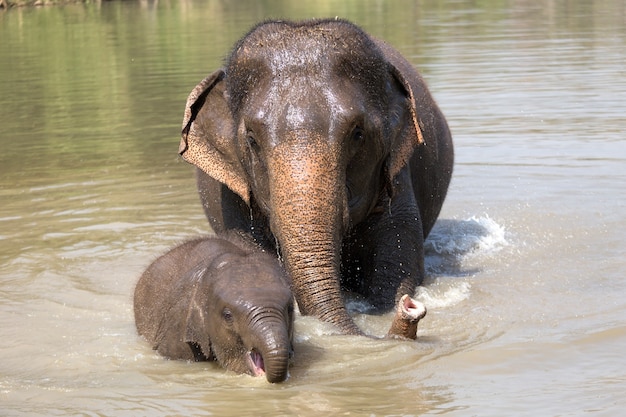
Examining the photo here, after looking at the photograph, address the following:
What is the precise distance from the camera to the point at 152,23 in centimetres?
3753

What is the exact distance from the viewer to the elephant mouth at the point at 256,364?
6.12 m

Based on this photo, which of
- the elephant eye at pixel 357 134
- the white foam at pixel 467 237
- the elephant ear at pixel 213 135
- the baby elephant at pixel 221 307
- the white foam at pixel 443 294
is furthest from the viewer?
the white foam at pixel 467 237

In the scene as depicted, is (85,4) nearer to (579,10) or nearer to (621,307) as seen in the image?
(579,10)

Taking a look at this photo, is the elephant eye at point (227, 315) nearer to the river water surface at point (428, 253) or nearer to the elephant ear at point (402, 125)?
the river water surface at point (428, 253)

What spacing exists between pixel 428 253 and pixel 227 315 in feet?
13.1

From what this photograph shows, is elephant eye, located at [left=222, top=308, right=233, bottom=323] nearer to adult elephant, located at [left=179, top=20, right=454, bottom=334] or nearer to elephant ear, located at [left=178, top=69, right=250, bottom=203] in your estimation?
adult elephant, located at [left=179, top=20, right=454, bottom=334]

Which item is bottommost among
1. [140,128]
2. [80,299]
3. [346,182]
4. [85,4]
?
[85,4]

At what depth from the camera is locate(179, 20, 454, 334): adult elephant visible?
6844 millimetres

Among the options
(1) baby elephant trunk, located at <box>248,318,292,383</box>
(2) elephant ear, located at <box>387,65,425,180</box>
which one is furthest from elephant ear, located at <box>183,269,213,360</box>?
→ (2) elephant ear, located at <box>387,65,425,180</box>

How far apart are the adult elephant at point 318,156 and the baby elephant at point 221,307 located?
0.36m

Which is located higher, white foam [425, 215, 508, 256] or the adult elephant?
the adult elephant

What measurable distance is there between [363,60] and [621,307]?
212 cm

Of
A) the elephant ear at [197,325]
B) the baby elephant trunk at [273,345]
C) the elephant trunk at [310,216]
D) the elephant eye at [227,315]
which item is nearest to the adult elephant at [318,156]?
the elephant trunk at [310,216]

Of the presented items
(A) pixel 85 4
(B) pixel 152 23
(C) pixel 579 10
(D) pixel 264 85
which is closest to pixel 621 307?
(D) pixel 264 85
